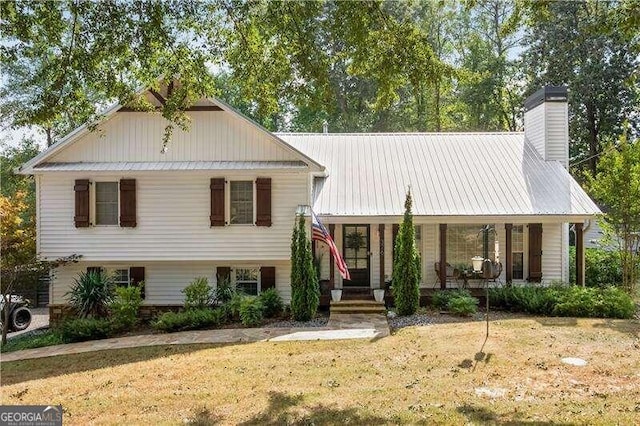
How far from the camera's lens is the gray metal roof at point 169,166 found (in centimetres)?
1281

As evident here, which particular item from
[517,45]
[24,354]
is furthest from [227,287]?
[517,45]

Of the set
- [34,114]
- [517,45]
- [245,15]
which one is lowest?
[34,114]

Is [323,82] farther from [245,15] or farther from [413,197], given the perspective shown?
[413,197]

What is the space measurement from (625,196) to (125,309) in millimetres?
13649

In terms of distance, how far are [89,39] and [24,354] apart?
7.65 m

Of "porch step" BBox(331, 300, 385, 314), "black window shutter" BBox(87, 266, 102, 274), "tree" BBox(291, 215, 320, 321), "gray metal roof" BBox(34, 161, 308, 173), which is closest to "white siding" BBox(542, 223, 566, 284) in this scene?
"porch step" BBox(331, 300, 385, 314)

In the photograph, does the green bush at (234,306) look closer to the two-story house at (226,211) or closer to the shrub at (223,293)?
the shrub at (223,293)

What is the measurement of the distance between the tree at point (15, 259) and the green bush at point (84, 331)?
168cm

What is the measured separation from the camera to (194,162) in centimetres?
1321

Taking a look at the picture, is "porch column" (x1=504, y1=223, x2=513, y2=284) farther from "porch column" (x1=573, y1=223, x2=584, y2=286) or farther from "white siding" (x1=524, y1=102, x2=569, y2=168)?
"white siding" (x1=524, y1=102, x2=569, y2=168)

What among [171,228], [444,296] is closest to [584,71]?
[444,296]

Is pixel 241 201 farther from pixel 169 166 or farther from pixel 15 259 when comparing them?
pixel 15 259

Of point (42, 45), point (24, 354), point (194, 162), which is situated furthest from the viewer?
point (194, 162)

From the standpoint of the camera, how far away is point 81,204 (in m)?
13.1
